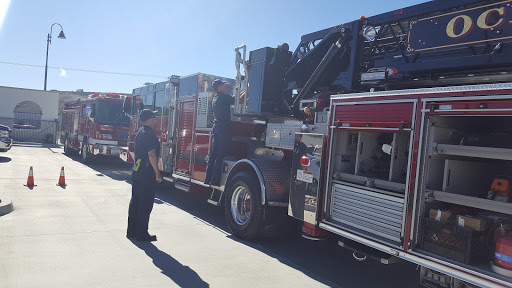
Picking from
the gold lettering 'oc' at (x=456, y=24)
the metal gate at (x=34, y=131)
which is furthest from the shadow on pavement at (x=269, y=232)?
the metal gate at (x=34, y=131)

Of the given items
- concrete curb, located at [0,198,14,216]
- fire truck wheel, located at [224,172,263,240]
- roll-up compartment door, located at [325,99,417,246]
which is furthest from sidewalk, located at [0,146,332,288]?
roll-up compartment door, located at [325,99,417,246]

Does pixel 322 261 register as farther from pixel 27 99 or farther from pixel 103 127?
pixel 27 99

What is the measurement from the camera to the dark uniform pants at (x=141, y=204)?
567 cm

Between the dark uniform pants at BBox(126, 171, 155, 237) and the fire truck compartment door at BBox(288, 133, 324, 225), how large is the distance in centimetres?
197

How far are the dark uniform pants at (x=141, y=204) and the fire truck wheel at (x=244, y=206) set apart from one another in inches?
51.5

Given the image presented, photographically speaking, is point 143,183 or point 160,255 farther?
point 143,183

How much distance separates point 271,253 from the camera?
564 cm

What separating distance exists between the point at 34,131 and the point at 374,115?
28.2 metres


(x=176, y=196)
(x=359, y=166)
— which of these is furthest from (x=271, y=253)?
(x=176, y=196)

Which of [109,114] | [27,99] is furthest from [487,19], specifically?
[27,99]

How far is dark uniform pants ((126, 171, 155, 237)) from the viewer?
5.67m

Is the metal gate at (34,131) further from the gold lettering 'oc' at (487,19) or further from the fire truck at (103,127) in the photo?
the gold lettering 'oc' at (487,19)

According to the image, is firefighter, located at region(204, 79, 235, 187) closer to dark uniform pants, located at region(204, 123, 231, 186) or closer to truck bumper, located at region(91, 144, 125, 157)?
dark uniform pants, located at region(204, 123, 231, 186)

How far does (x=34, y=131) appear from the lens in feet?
90.1
